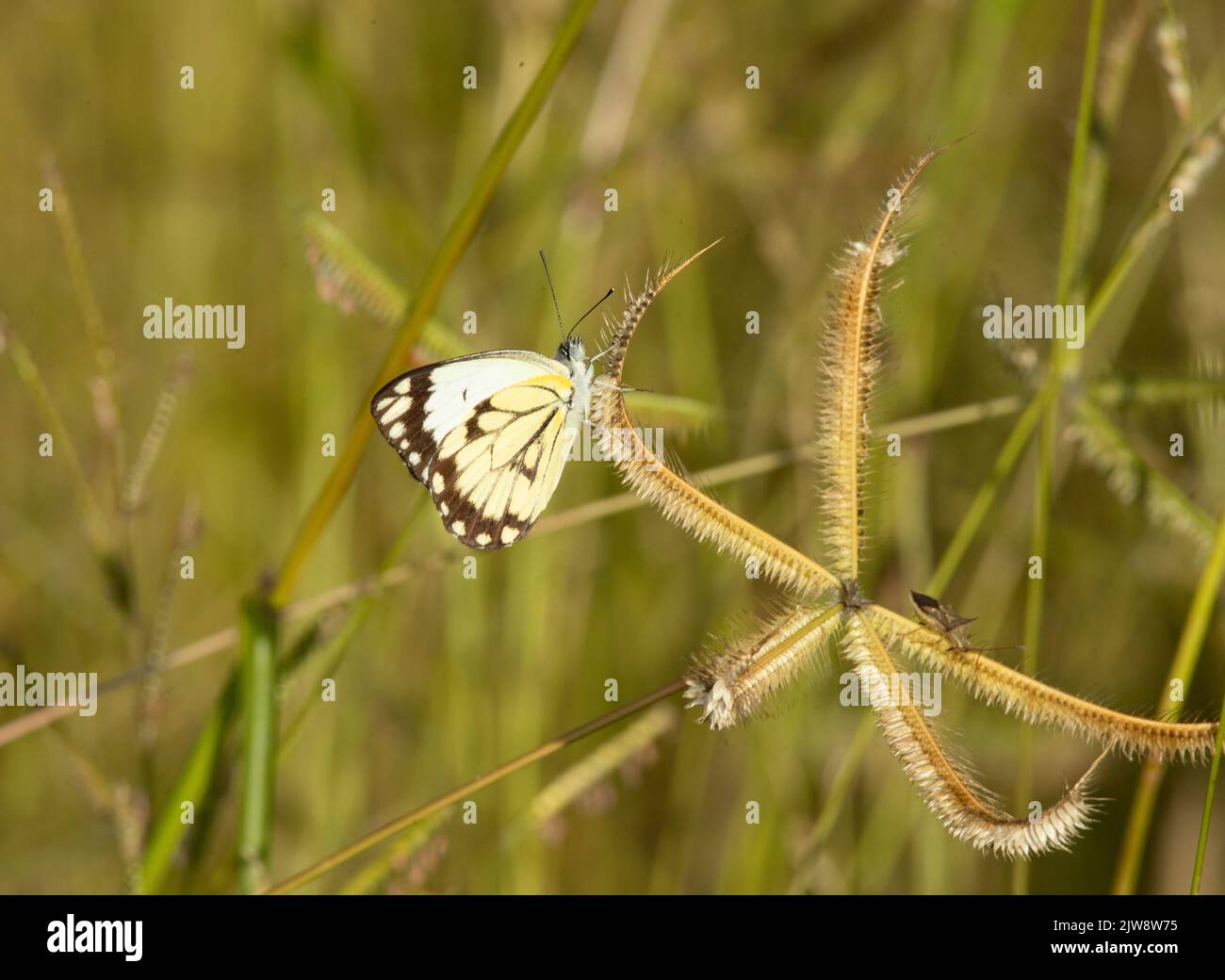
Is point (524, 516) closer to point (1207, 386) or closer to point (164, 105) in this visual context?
point (1207, 386)

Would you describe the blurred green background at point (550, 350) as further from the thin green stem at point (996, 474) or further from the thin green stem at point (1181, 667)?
the thin green stem at point (1181, 667)

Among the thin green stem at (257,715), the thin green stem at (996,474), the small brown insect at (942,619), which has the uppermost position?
the thin green stem at (996,474)

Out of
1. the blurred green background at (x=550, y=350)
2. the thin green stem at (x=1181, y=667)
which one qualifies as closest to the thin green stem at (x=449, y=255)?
the blurred green background at (x=550, y=350)

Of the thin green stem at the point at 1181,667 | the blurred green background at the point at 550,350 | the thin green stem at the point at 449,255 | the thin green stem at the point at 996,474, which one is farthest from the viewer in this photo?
the blurred green background at the point at 550,350

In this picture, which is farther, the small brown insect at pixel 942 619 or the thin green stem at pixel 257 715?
the thin green stem at pixel 257 715
